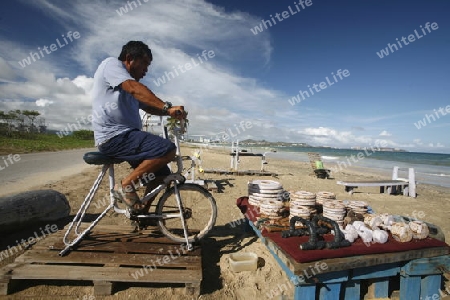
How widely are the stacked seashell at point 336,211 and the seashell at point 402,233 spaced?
68 centimetres

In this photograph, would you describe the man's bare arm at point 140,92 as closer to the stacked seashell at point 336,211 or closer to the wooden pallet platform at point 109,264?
the wooden pallet platform at point 109,264

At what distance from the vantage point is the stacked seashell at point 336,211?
3.84 metres

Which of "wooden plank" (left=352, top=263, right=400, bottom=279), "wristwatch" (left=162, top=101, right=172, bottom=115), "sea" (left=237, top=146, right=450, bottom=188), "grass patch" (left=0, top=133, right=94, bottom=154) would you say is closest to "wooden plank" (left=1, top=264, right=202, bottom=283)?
"wooden plank" (left=352, top=263, right=400, bottom=279)

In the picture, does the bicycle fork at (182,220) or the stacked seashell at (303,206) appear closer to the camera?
the bicycle fork at (182,220)

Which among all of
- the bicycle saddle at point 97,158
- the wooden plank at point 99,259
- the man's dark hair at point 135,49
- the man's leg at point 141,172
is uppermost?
the man's dark hair at point 135,49

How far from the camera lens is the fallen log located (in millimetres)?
4445

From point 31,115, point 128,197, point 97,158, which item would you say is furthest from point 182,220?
point 31,115

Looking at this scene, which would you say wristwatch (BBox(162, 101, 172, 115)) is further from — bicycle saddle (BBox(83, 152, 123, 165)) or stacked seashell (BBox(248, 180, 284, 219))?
stacked seashell (BBox(248, 180, 284, 219))

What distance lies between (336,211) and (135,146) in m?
3.27

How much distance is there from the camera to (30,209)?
478 centimetres

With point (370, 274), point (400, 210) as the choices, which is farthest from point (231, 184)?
point (370, 274)

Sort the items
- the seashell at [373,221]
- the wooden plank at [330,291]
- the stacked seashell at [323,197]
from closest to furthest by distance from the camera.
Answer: the wooden plank at [330,291]
the seashell at [373,221]
the stacked seashell at [323,197]

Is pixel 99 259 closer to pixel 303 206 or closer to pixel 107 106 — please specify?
pixel 107 106

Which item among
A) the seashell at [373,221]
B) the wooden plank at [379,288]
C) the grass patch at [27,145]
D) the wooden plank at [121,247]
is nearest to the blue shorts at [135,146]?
the wooden plank at [121,247]
